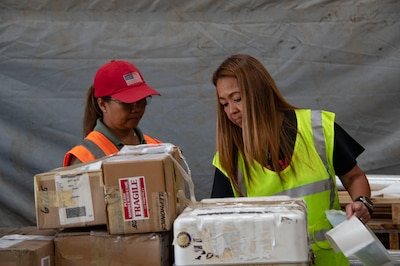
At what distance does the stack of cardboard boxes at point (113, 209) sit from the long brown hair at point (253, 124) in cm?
47

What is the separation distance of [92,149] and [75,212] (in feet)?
2.49

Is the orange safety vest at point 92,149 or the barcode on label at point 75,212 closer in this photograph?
the barcode on label at point 75,212

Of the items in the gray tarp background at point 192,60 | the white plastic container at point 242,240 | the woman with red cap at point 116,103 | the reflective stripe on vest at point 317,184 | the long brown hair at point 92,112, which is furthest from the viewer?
the gray tarp background at point 192,60

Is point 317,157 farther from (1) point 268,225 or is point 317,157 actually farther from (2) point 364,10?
(2) point 364,10

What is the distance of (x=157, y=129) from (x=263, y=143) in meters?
1.61

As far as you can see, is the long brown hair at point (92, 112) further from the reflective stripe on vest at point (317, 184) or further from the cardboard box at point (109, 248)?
the cardboard box at point (109, 248)

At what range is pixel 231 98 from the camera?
2.72m

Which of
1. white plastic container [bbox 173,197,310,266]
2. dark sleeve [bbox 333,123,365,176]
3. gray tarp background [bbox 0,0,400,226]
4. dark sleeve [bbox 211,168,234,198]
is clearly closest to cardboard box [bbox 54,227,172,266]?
white plastic container [bbox 173,197,310,266]

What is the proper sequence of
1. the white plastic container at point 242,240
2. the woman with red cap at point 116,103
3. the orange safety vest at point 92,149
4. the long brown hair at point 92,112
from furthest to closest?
the long brown hair at point 92,112
the woman with red cap at point 116,103
the orange safety vest at point 92,149
the white plastic container at point 242,240

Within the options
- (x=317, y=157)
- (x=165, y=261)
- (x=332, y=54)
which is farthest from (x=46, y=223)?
(x=332, y=54)

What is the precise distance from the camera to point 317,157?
105 inches

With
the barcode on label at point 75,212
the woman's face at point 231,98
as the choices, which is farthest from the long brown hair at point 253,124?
the barcode on label at point 75,212

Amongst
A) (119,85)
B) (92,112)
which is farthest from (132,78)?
(92,112)

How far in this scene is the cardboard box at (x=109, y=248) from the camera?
2.17 m
